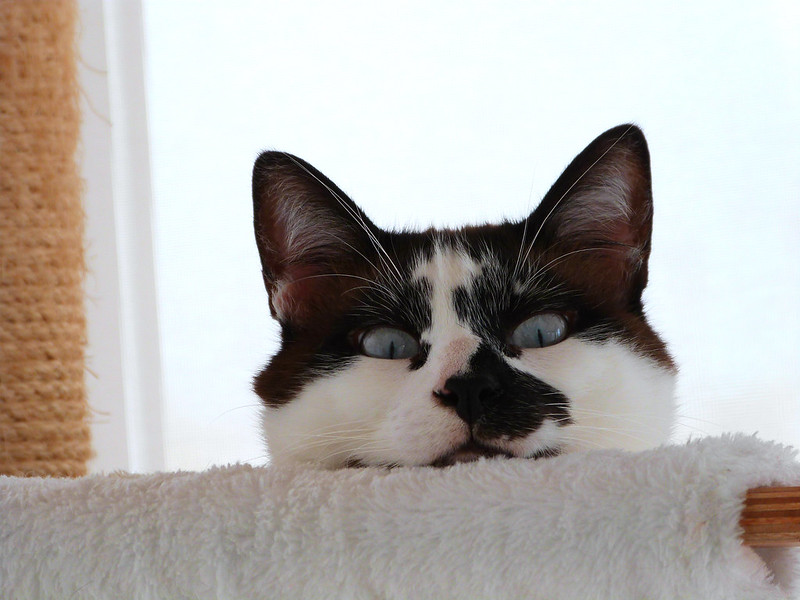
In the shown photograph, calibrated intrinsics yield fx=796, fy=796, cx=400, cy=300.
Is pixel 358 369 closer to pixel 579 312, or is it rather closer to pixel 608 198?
pixel 579 312

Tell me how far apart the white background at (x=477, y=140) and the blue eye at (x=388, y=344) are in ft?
2.92

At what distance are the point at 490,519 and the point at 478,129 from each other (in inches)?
60.4

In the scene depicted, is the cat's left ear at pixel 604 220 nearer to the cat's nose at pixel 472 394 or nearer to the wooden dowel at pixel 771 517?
the cat's nose at pixel 472 394

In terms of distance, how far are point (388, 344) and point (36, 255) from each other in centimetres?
81

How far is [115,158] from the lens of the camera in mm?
2166

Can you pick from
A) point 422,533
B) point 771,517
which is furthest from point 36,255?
point 771,517

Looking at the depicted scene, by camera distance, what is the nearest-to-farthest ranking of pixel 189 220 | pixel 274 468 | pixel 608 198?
pixel 274 468 < pixel 608 198 < pixel 189 220

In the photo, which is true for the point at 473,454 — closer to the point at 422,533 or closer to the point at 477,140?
the point at 422,533

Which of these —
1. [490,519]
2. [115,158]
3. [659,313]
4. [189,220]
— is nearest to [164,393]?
[189,220]

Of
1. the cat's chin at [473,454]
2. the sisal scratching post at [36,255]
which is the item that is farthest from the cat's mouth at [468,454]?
the sisal scratching post at [36,255]

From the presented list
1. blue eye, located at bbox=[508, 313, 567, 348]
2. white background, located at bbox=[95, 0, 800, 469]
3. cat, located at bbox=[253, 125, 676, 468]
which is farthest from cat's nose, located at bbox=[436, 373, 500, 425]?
white background, located at bbox=[95, 0, 800, 469]

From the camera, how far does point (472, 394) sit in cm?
78

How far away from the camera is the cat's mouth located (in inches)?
30.9

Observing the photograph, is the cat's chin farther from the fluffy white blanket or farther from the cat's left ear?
the cat's left ear
